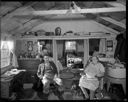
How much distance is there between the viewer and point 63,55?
177 inches

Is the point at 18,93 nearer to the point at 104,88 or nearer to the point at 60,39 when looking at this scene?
the point at 60,39

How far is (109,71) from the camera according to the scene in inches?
137

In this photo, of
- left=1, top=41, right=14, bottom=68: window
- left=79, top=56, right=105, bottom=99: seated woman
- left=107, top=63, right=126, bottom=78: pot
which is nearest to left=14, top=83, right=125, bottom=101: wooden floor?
left=79, top=56, right=105, bottom=99: seated woman

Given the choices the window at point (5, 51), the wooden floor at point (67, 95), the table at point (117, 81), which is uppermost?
the window at point (5, 51)

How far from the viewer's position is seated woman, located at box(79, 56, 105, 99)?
298 centimetres

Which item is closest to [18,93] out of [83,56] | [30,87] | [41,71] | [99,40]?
[30,87]

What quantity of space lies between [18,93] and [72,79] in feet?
6.04

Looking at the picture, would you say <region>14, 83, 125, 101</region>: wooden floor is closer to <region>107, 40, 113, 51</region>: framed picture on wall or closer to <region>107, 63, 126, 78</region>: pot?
<region>107, 63, 126, 78</region>: pot

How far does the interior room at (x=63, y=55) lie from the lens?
313 centimetres

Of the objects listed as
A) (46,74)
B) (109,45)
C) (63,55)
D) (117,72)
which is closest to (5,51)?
(46,74)

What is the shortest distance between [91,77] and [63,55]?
1693 millimetres

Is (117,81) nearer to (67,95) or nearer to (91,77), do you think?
(91,77)

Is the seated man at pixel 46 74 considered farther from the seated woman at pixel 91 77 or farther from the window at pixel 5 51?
the window at pixel 5 51

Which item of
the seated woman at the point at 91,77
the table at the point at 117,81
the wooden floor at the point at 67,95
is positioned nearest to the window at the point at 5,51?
the wooden floor at the point at 67,95
